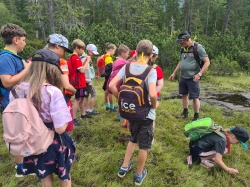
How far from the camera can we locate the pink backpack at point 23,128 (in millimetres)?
1630

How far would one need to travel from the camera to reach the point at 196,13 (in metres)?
41.9

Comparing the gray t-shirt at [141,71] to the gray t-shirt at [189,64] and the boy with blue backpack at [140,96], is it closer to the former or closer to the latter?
the boy with blue backpack at [140,96]

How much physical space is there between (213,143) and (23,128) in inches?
103

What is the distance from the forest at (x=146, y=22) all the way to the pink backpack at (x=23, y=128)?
36.3 feet

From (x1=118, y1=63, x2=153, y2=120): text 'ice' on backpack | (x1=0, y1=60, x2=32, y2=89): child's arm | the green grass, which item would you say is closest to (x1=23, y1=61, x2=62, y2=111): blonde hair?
(x1=0, y1=60, x2=32, y2=89): child's arm

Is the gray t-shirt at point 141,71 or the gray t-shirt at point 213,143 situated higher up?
the gray t-shirt at point 141,71

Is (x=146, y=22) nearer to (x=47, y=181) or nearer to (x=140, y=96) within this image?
(x=140, y=96)

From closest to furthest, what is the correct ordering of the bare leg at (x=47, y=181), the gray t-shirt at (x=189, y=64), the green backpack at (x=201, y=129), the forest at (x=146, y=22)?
the bare leg at (x=47, y=181) < the green backpack at (x=201, y=129) < the gray t-shirt at (x=189, y=64) < the forest at (x=146, y=22)

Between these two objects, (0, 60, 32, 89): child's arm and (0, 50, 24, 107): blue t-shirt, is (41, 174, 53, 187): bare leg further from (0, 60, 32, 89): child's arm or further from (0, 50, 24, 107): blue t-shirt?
(0, 50, 24, 107): blue t-shirt

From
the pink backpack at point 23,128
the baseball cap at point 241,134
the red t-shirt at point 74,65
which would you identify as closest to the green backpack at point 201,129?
the baseball cap at point 241,134

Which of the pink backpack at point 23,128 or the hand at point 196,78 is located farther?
the hand at point 196,78

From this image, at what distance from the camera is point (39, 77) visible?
70.0 inches

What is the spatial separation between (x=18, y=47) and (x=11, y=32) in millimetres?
182

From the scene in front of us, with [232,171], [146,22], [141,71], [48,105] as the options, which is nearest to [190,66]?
[232,171]
